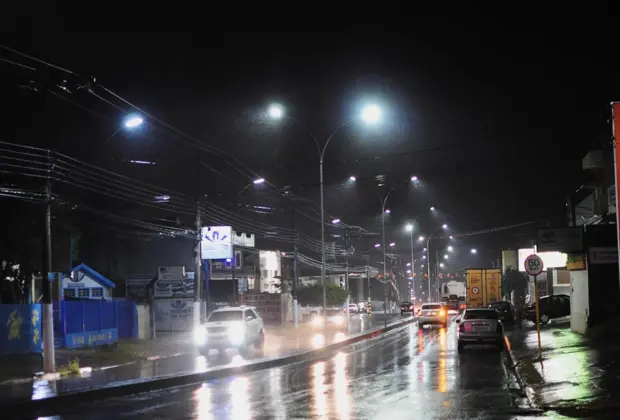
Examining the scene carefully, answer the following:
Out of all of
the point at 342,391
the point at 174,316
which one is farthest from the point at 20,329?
the point at 174,316

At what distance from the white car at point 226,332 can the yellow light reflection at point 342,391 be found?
4.94 metres

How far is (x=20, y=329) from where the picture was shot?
24094mm

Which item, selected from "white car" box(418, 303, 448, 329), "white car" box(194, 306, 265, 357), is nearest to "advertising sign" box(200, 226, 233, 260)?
"white car" box(194, 306, 265, 357)

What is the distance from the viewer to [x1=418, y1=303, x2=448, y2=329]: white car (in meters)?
45.4

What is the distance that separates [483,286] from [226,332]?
33193mm

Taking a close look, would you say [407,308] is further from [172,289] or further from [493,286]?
[172,289]

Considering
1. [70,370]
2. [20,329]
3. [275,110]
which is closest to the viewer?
[70,370]

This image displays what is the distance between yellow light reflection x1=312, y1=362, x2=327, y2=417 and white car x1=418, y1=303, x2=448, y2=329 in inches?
959

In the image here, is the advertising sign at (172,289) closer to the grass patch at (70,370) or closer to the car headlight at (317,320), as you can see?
the car headlight at (317,320)

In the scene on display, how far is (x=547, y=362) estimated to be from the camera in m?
18.2

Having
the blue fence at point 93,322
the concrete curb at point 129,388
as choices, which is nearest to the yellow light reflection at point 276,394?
the concrete curb at point 129,388

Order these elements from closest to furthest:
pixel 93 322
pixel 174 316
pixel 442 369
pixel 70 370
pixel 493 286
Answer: pixel 442 369 → pixel 70 370 → pixel 93 322 → pixel 174 316 → pixel 493 286

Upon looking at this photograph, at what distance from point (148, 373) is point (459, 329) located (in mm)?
12049

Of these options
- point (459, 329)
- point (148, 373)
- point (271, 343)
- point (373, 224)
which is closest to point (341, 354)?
point (459, 329)
